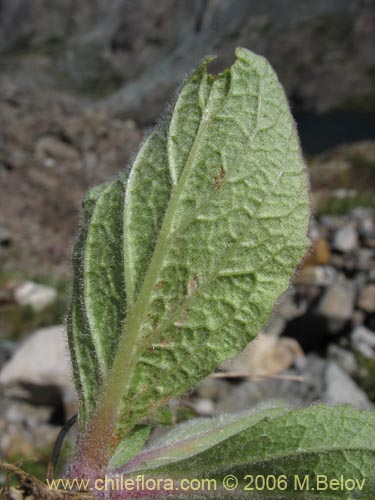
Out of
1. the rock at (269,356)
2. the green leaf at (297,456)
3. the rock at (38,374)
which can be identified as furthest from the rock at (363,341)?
the green leaf at (297,456)

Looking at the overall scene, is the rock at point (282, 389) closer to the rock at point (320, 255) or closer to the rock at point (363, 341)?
→ the rock at point (363, 341)

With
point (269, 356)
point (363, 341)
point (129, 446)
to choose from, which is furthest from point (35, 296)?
point (129, 446)

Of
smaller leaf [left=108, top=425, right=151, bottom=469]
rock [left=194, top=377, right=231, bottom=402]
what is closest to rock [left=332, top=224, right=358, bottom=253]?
rock [left=194, top=377, right=231, bottom=402]

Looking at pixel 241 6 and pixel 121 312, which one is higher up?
pixel 241 6

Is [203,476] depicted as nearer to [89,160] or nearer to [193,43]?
[89,160]

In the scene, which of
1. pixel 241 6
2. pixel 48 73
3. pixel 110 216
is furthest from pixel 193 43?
pixel 110 216
